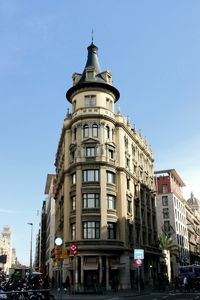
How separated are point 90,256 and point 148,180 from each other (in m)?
24.9

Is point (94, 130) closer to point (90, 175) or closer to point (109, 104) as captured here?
point (109, 104)

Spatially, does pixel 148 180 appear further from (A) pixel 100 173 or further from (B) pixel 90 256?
(B) pixel 90 256

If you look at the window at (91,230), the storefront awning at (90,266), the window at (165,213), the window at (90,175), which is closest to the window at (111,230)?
the window at (91,230)

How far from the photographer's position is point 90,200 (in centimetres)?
4503

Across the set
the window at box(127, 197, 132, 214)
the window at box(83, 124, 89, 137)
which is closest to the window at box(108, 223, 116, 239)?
the window at box(127, 197, 132, 214)

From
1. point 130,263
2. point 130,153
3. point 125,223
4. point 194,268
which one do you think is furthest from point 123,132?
point 194,268

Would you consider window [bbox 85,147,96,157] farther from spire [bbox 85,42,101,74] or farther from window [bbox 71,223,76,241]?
spire [bbox 85,42,101,74]

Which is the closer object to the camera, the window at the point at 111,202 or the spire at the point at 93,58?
the window at the point at 111,202

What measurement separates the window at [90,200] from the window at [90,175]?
191 centimetres

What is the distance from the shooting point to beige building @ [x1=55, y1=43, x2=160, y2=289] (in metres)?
43.2

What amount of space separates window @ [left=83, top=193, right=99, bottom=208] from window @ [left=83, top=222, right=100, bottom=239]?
2119 mm

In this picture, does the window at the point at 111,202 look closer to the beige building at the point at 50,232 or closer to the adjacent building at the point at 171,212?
the beige building at the point at 50,232

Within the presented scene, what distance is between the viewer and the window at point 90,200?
44.8 meters

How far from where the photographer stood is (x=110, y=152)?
48875 millimetres
